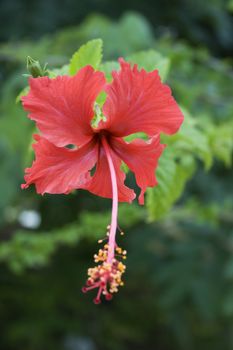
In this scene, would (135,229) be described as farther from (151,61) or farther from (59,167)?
(59,167)

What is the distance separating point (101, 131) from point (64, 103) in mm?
131

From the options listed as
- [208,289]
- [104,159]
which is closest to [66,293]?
[208,289]

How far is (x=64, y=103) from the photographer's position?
4.10ft

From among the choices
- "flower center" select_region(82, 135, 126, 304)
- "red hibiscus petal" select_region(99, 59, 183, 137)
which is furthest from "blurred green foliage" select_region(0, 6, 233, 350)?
"flower center" select_region(82, 135, 126, 304)

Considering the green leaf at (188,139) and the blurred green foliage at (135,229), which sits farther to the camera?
the blurred green foliage at (135,229)

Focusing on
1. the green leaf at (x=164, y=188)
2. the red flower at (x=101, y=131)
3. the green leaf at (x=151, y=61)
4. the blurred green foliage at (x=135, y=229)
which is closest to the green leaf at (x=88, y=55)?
the blurred green foliage at (x=135, y=229)

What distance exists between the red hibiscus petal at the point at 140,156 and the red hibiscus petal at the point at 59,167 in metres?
0.05

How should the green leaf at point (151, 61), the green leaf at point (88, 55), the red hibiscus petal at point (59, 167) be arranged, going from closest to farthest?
the red hibiscus petal at point (59, 167) → the green leaf at point (88, 55) → the green leaf at point (151, 61)

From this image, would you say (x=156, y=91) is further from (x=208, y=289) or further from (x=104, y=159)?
(x=208, y=289)

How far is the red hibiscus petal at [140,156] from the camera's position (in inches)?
53.3

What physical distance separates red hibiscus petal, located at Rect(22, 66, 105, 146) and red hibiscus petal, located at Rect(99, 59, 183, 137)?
4cm

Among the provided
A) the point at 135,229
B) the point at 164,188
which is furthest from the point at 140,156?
the point at 135,229

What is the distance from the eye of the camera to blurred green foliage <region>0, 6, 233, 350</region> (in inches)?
118

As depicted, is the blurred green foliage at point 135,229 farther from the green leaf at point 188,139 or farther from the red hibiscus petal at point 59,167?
the red hibiscus petal at point 59,167
